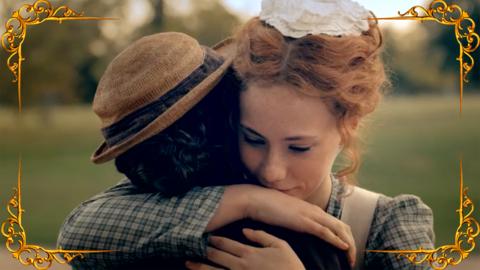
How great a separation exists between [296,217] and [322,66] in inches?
15.7

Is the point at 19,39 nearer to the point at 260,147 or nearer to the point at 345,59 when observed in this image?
the point at 260,147

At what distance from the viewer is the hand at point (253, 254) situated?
5.46 feet

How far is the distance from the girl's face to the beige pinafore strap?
0.57 feet

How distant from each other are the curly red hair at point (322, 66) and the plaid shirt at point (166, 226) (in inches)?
11.6

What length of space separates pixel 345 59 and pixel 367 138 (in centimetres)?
34

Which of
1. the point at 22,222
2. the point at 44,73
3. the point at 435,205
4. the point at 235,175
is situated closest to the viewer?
the point at 235,175

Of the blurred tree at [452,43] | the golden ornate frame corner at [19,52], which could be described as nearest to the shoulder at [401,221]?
the blurred tree at [452,43]

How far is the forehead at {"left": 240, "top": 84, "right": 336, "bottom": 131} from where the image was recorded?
1738 mm

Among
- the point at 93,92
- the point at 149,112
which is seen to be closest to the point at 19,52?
the point at 93,92

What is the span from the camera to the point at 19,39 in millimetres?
2260

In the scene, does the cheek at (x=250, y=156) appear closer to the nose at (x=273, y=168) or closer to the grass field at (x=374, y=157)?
the nose at (x=273, y=168)

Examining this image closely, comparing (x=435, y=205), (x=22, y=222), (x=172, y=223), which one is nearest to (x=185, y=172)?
(x=172, y=223)

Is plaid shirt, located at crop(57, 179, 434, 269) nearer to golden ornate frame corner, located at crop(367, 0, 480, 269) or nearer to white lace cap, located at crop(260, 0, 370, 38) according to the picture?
golden ornate frame corner, located at crop(367, 0, 480, 269)

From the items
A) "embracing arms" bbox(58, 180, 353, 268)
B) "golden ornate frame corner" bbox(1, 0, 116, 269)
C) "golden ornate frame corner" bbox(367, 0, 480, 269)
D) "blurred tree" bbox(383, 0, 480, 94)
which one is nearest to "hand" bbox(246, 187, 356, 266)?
"embracing arms" bbox(58, 180, 353, 268)
